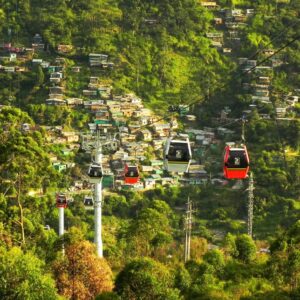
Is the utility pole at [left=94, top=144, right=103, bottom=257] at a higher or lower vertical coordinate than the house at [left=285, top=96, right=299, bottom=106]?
higher

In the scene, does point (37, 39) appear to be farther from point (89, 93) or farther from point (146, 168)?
point (146, 168)

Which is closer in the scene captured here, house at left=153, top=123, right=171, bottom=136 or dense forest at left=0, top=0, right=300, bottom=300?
dense forest at left=0, top=0, right=300, bottom=300

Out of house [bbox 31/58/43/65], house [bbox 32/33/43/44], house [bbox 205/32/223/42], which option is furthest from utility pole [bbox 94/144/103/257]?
house [bbox 205/32/223/42]

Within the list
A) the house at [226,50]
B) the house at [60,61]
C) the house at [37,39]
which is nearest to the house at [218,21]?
the house at [226,50]

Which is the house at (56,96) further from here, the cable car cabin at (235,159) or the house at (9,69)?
the cable car cabin at (235,159)

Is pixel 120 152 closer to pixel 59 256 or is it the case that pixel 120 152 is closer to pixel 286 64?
pixel 286 64

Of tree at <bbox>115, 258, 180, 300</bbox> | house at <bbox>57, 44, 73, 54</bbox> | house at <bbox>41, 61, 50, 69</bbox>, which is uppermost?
house at <bbox>57, 44, 73, 54</bbox>

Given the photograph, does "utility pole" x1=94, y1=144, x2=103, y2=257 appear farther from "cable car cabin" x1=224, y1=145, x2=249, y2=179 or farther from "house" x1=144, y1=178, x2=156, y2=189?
"house" x1=144, y1=178, x2=156, y2=189
